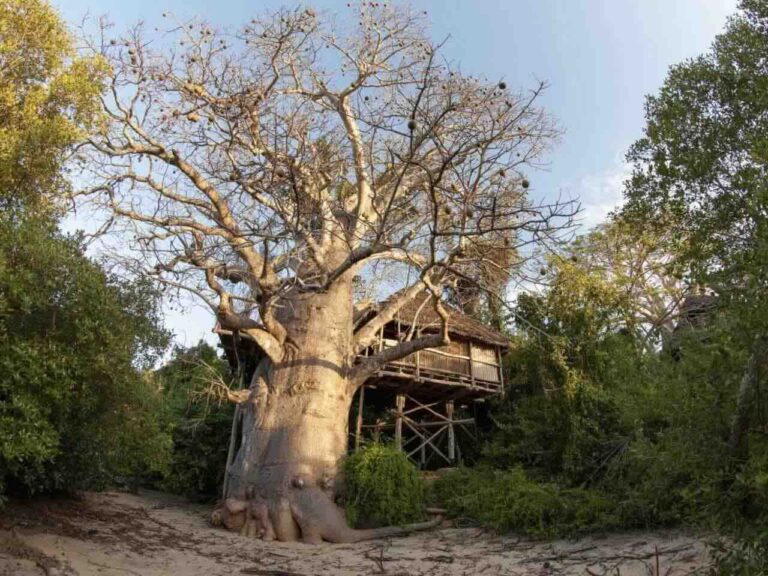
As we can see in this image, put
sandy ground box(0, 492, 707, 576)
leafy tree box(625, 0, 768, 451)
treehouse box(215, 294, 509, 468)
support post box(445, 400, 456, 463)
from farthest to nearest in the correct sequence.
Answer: support post box(445, 400, 456, 463), treehouse box(215, 294, 509, 468), sandy ground box(0, 492, 707, 576), leafy tree box(625, 0, 768, 451)

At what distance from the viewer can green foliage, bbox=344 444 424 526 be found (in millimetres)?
10203

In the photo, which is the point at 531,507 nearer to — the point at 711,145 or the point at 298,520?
the point at 298,520

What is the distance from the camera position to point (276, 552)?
28.9ft

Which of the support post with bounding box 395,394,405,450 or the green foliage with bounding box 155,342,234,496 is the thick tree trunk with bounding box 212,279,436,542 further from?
the green foliage with bounding box 155,342,234,496

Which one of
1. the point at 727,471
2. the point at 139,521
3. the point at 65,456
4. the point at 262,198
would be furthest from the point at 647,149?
the point at 139,521

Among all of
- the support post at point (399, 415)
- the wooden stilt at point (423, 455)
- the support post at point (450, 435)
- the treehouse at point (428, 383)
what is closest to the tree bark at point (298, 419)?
the treehouse at point (428, 383)

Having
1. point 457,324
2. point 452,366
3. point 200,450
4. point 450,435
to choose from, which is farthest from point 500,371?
point 200,450

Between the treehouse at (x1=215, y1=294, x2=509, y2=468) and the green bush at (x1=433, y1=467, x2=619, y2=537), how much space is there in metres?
3.53

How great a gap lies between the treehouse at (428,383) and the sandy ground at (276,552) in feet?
15.4

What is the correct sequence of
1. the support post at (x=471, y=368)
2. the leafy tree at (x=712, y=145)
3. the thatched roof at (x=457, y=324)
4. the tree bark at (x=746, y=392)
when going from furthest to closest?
the thatched roof at (x=457, y=324) < the support post at (x=471, y=368) < the leafy tree at (x=712, y=145) < the tree bark at (x=746, y=392)

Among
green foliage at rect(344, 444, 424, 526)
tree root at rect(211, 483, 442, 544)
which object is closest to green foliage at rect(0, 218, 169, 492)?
tree root at rect(211, 483, 442, 544)

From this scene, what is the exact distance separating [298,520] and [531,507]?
3401 millimetres

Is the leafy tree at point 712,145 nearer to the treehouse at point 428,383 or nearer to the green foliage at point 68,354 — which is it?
the green foliage at point 68,354

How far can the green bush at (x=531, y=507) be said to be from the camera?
8.54 metres
